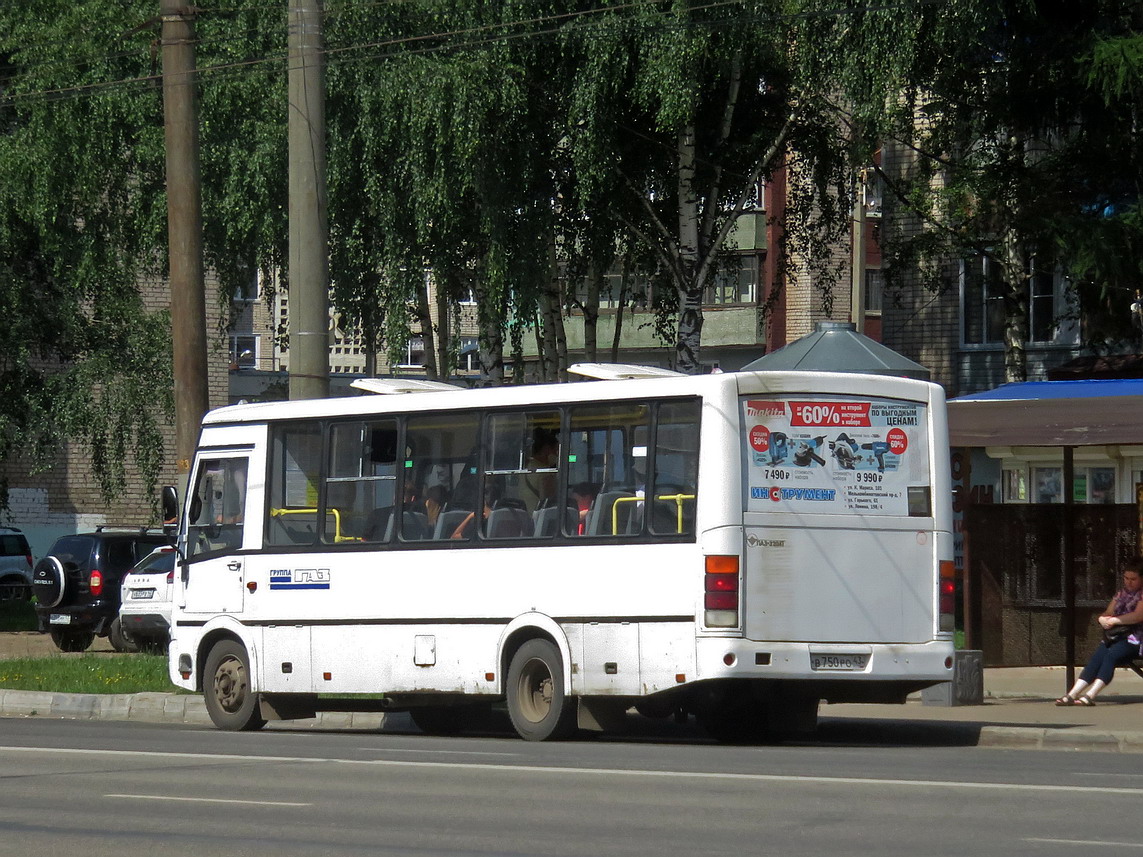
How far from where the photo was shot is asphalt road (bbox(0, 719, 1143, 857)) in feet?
27.4

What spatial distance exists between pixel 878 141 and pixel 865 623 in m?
12.3

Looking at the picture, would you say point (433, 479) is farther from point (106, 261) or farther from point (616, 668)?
point (106, 261)

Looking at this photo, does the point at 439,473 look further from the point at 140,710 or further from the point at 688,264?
the point at 688,264

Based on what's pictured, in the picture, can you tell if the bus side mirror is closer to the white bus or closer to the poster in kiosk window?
the white bus

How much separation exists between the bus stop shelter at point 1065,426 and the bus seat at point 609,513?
18.4 ft

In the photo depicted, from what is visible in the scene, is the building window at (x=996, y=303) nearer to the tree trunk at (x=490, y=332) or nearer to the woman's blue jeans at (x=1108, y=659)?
the tree trunk at (x=490, y=332)

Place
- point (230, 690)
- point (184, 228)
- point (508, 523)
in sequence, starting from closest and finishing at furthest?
1. point (508, 523)
2. point (230, 690)
3. point (184, 228)

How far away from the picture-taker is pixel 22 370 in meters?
33.6

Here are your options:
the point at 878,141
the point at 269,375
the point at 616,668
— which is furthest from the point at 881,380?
the point at 269,375

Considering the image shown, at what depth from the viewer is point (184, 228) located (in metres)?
20.0

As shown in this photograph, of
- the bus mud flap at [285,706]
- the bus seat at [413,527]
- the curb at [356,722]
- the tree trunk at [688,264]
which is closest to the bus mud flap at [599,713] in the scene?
the bus seat at [413,527]

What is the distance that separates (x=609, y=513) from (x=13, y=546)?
1408 inches

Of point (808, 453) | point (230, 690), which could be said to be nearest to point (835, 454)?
point (808, 453)

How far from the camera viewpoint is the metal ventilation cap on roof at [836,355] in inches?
945
